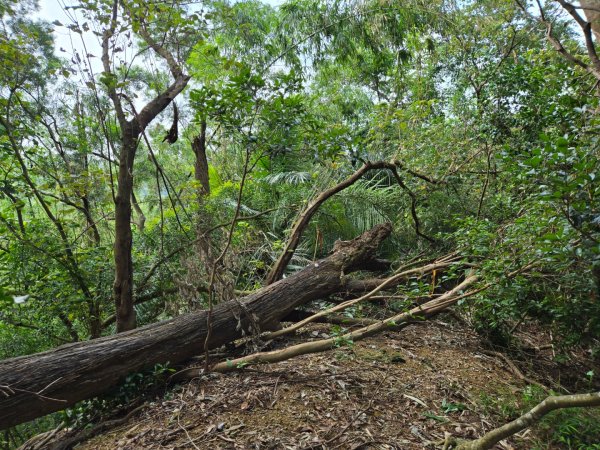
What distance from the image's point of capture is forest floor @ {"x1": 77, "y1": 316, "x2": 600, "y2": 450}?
2627mm

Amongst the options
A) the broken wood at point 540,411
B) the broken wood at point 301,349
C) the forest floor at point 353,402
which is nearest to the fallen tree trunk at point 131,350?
the broken wood at point 301,349

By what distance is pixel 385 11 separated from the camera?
27.6ft

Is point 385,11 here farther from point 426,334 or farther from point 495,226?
point 426,334

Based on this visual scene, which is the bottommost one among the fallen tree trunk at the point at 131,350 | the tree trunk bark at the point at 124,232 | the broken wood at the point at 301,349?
the broken wood at the point at 301,349

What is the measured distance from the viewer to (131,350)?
326cm

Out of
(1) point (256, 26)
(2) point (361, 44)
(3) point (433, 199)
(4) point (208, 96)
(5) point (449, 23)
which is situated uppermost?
(1) point (256, 26)

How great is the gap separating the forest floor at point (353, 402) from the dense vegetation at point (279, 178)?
2.05ft

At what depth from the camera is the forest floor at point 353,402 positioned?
2627 millimetres

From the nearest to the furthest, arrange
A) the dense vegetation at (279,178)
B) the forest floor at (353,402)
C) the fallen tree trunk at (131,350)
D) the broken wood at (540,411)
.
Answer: the broken wood at (540,411) < the forest floor at (353,402) < the fallen tree trunk at (131,350) < the dense vegetation at (279,178)

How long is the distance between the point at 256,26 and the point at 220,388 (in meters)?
9.60

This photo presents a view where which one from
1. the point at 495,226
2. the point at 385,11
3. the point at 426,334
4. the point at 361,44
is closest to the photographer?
the point at 495,226

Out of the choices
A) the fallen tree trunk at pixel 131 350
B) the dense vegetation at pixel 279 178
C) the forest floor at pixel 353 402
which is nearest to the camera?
the forest floor at pixel 353 402

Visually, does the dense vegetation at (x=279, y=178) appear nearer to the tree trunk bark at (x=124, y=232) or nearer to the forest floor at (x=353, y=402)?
the tree trunk bark at (x=124, y=232)

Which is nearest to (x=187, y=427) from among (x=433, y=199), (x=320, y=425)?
(x=320, y=425)
